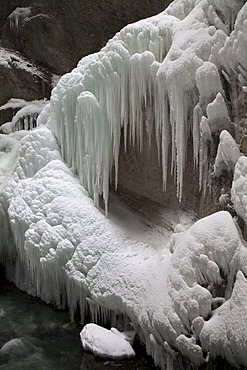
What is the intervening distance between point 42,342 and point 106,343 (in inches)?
35.5

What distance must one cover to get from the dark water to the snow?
71 mm

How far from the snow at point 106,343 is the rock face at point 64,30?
802 centimetres

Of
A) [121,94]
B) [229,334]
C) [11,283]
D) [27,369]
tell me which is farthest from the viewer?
[11,283]

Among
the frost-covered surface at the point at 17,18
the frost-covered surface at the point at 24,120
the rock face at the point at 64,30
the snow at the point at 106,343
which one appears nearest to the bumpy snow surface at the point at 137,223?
the snow at the point at 106,343

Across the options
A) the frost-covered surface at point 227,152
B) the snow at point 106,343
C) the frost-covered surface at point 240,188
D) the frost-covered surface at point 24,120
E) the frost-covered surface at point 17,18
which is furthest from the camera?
the frost-covered surface at point 17,18

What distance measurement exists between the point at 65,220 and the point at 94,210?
0.35 meters

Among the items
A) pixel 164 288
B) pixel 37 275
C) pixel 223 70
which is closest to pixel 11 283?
pixel 37 275

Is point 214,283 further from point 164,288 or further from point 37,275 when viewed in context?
point 37,275

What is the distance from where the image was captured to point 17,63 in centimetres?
1147

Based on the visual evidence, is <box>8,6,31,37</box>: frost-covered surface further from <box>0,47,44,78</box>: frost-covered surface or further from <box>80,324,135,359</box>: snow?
<box>80,324,135,359</box>: snow

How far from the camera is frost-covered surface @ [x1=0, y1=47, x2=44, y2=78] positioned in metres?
11.4

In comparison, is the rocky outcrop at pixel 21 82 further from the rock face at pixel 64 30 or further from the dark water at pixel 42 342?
the dark water at pixel 42 342

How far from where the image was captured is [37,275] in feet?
19.8

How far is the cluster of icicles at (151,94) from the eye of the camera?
14.8 feet
